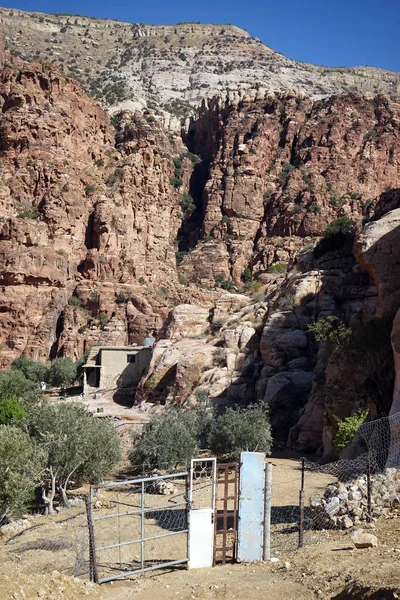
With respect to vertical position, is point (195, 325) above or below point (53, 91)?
below

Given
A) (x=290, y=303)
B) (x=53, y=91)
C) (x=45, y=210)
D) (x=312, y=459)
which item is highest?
(x=53, y=91)

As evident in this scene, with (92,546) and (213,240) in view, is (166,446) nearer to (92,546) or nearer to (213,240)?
(92,546)

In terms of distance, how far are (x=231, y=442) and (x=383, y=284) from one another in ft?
29.8

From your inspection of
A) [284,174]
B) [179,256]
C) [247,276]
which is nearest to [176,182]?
[179,256]

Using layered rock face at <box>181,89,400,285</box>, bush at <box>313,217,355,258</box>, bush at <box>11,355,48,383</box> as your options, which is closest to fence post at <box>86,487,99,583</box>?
bush at <box>313,217,355,258</box>

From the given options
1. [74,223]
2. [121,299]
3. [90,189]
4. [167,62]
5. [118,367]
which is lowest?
[118,367]

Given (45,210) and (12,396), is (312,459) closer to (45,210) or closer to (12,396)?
(12,396)

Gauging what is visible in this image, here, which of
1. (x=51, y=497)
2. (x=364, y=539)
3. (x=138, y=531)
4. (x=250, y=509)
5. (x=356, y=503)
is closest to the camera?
(x=364, y=539)

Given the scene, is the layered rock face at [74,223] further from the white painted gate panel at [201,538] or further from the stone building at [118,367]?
the white painted gate panel at [201,538]

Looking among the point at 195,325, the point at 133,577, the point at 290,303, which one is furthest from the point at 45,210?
the point at 133,577

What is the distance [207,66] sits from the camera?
13625cm

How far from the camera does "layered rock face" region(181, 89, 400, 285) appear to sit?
7431 cm

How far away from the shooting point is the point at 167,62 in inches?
5394

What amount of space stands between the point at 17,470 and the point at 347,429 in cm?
1071
